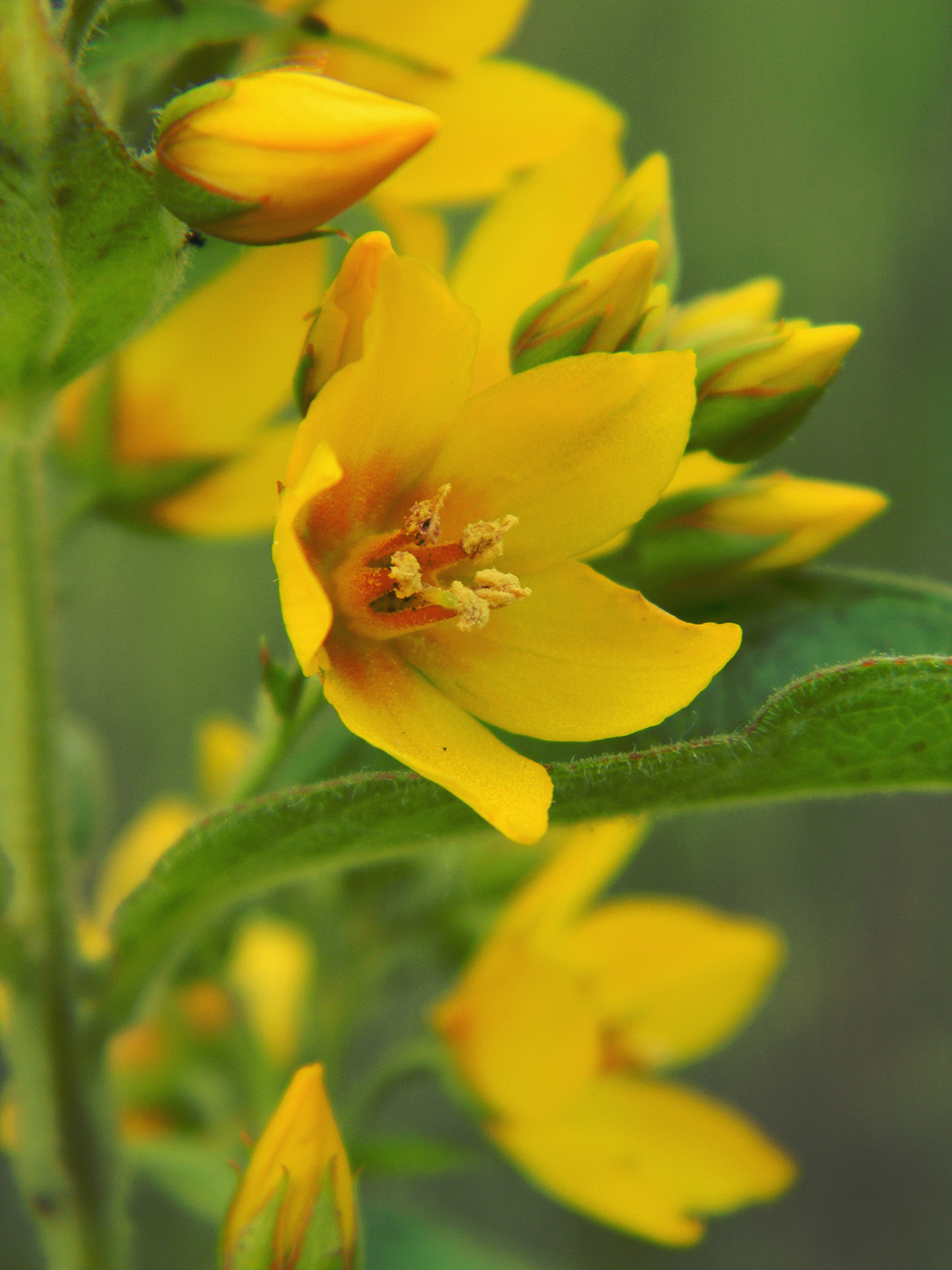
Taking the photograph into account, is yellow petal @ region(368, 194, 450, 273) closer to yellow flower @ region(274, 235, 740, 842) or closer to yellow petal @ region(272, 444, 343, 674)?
yellow flower @ region(274, 235, 740, 842)

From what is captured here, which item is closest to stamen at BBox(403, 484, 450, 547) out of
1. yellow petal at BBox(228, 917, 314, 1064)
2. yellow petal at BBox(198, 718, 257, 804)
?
yellow petal at BBox(198, 718, 257, 804)

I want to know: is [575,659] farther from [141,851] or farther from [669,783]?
[141,851]

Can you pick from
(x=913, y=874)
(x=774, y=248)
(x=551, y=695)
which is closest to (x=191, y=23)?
(x=551, y=695)

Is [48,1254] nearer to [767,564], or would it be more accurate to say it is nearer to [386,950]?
[386,950]

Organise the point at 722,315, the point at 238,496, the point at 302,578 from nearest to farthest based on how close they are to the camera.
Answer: the point at 302,578, the point at 722,315, the point at 238,496

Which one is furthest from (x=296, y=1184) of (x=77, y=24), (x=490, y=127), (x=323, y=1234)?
(x=490, y=127)

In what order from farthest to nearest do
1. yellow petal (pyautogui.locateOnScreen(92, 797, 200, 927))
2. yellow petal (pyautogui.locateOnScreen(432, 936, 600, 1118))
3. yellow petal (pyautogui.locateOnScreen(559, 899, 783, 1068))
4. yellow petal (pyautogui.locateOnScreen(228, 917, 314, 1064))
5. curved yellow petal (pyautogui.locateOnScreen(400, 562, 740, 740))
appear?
yellow petal (pyautogui.locateOnScreen(228, 917, 314, 1064)) → yellow petal (pyautogui.locateOnScreen(92, 797, 200, 927)) → yellow petal (pyautogui.locateOnScreen(559, 899, 783, 1068)) → yellow petal (pyautogui.locateOnScreen(432, 936, 600, 1118)) → curved yellow petal (pyautogui.locateOnScreen(400, 562, 740, 740))
